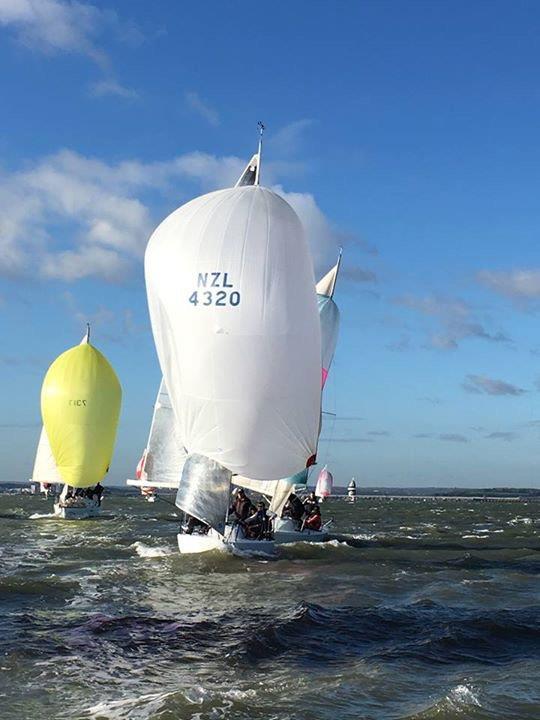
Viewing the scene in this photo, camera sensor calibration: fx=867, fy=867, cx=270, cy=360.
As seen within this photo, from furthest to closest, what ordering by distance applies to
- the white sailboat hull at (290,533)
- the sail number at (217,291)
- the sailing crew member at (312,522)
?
the sailing crew member at (312,522)
the white sailboat hull at (290,533)
the sail number at (217,291)

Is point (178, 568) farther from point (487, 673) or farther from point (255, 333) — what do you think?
point (487, 673)

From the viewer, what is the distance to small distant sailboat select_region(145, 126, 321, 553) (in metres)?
24.0

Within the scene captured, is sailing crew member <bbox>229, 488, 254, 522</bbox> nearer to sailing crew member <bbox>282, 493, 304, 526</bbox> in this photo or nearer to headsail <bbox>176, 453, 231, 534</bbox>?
headsail <bbox>176, 453, 231, 534</bbox>

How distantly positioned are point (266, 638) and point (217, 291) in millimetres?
11002

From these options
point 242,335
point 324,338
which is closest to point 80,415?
point 324,338

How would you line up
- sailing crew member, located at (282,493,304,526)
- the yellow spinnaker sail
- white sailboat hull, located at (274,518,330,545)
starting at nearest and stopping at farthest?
white sailboat hull, located at (274,518,330,545) < sailing crew member, located at (282,493,304,526) < the yellow spinnaker sail

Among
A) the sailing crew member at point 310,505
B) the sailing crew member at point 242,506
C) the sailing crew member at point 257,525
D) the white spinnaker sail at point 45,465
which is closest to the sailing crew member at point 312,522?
the sailing crew member at point 310,505

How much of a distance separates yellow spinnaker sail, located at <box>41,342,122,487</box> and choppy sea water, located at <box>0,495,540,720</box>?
1712cm

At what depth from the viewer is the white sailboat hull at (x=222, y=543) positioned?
26688mm

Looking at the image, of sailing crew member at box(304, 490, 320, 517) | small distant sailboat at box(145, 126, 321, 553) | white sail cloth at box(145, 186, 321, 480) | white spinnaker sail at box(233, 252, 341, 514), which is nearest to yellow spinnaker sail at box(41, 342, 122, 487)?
white spinnaker sail at box(233, 252, 341, 514)

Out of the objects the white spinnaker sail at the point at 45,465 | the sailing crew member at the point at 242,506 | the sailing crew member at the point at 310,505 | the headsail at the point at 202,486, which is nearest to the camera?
the headsail at the point at 202,486

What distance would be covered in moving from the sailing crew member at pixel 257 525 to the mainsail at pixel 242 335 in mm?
3533

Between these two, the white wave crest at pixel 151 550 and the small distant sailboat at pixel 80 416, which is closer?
the white wave crest at pixel 151 550

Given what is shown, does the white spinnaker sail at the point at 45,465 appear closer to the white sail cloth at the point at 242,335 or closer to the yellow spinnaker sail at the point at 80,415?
the yellow spinnaker sail at the point at 80,415
